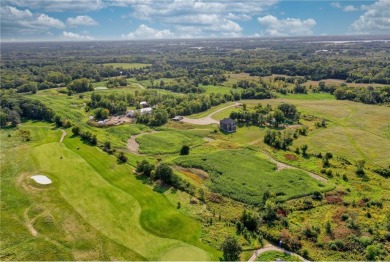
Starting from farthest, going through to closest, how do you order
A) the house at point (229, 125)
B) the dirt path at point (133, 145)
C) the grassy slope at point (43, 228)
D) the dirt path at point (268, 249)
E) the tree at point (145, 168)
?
the house at point (229, 125) < the dirt path at point (133, 145) < the tree at point (145, 168) < the grassy slope at point (43, 228) < the dirt path at point (268, 249)

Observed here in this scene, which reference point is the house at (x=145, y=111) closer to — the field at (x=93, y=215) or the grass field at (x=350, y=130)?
the grass field at (x=350, y=130)

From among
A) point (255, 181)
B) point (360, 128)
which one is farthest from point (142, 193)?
point (360, 128)

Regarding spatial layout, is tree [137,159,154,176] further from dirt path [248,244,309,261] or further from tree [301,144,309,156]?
tree [301,144,309,156]

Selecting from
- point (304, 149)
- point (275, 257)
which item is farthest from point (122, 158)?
point (304, 149)

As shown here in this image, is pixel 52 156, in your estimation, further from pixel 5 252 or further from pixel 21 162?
pixel 5 252

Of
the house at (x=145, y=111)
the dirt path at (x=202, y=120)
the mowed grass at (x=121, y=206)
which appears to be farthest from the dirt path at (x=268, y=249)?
the house at (x=145, y=111)

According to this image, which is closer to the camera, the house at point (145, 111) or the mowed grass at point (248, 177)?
the mowed grass at point (248, 177)

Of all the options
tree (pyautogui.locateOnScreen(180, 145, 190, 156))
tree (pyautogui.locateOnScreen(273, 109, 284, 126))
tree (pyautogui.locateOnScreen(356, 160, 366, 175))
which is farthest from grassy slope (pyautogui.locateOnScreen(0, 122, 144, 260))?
tree (pyautogui.locateOnScreen(273, 109, 284, 126))
